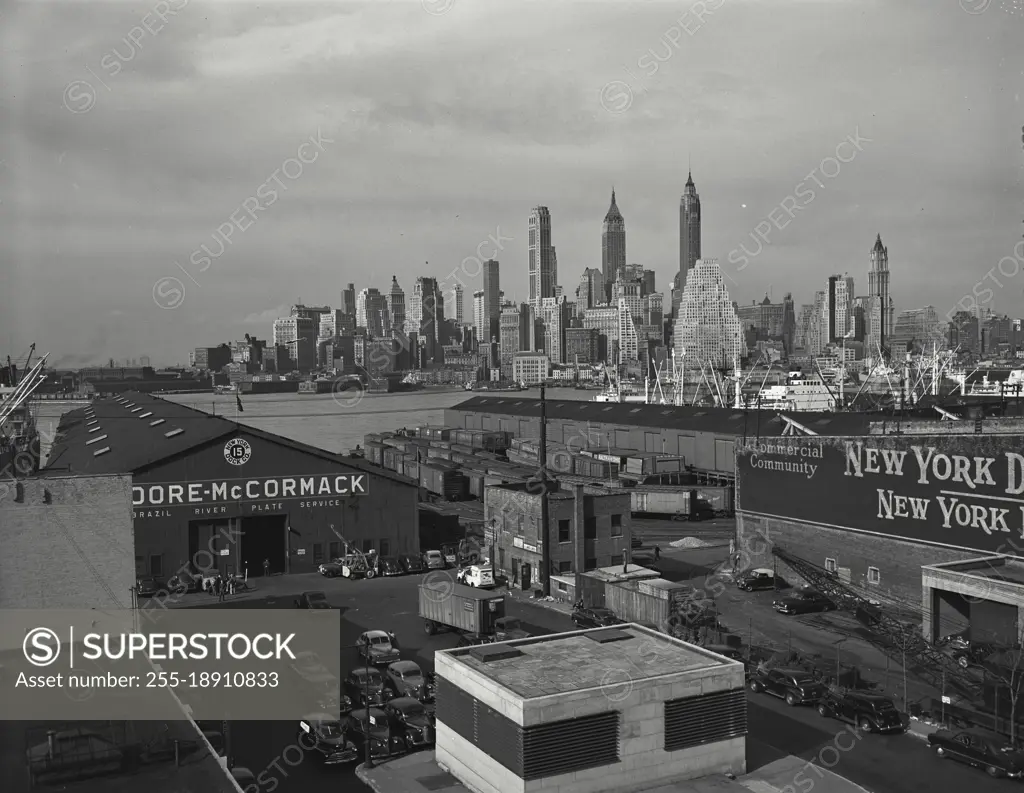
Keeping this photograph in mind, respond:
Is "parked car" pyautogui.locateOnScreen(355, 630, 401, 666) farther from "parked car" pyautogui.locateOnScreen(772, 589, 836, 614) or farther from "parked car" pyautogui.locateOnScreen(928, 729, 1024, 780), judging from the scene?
"parked car" pyautogui.locateOnScreen(928, 729, 1024, 780)

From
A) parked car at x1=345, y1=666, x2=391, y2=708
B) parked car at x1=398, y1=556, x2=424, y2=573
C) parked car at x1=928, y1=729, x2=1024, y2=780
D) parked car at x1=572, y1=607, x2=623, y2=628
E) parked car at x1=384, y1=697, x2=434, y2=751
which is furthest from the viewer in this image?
parked car at x1=398, y1=556, x2=424, y2=573

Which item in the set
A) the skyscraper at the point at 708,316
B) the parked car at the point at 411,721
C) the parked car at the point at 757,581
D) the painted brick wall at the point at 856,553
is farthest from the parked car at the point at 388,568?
the skyscraper at the point at 708,316

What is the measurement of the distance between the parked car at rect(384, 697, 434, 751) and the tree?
808 centimetres

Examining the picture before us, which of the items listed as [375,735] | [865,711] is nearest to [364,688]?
[375,735]

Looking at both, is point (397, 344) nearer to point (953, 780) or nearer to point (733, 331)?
point (733, 331)

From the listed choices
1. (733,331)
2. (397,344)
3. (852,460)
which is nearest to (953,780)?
(852,460)

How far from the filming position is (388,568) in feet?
81.9

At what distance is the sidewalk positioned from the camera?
443 inches

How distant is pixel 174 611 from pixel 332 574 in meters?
5.22

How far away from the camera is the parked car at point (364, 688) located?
14847 millimetres

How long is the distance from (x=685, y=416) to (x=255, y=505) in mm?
27683

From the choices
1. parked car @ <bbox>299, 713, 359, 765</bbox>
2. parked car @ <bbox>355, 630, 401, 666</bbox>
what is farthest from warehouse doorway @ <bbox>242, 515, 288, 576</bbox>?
parked car @ <bbox>299, 713, 359, 765</bbox>

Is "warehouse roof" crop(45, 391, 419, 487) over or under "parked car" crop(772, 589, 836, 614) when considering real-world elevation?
over

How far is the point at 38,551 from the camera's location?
1834 cm
